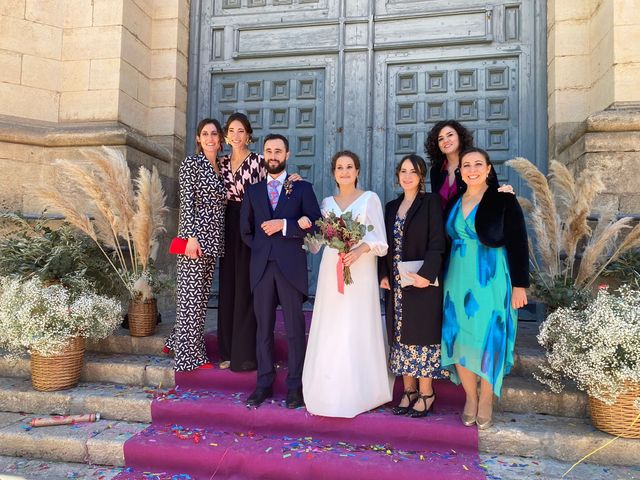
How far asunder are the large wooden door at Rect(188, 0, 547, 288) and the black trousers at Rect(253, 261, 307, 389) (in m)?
2.85

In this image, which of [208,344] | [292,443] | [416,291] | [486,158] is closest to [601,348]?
[416,291]

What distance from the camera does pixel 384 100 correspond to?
20.3 feet

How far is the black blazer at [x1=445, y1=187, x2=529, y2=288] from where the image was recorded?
3.12 metres

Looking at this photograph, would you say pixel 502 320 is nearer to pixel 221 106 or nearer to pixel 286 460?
pixel 286 460

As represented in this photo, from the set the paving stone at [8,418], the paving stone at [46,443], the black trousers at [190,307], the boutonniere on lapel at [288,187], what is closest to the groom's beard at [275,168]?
the boutonniere on lapel at [288,187]

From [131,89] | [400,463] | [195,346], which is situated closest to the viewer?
[400,463]

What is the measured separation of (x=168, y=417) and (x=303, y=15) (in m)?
5.22

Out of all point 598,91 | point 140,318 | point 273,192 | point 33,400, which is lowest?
point 33,400

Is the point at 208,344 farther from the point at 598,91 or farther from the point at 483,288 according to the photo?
the point at 598,91

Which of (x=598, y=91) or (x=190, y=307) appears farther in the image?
(x=598, y=91)

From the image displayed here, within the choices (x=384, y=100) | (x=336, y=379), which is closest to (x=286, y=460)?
(x=336, y=379)

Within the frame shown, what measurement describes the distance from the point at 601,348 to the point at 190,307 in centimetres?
293

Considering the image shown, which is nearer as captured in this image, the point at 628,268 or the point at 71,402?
the point at 71,402

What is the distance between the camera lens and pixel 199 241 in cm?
378
